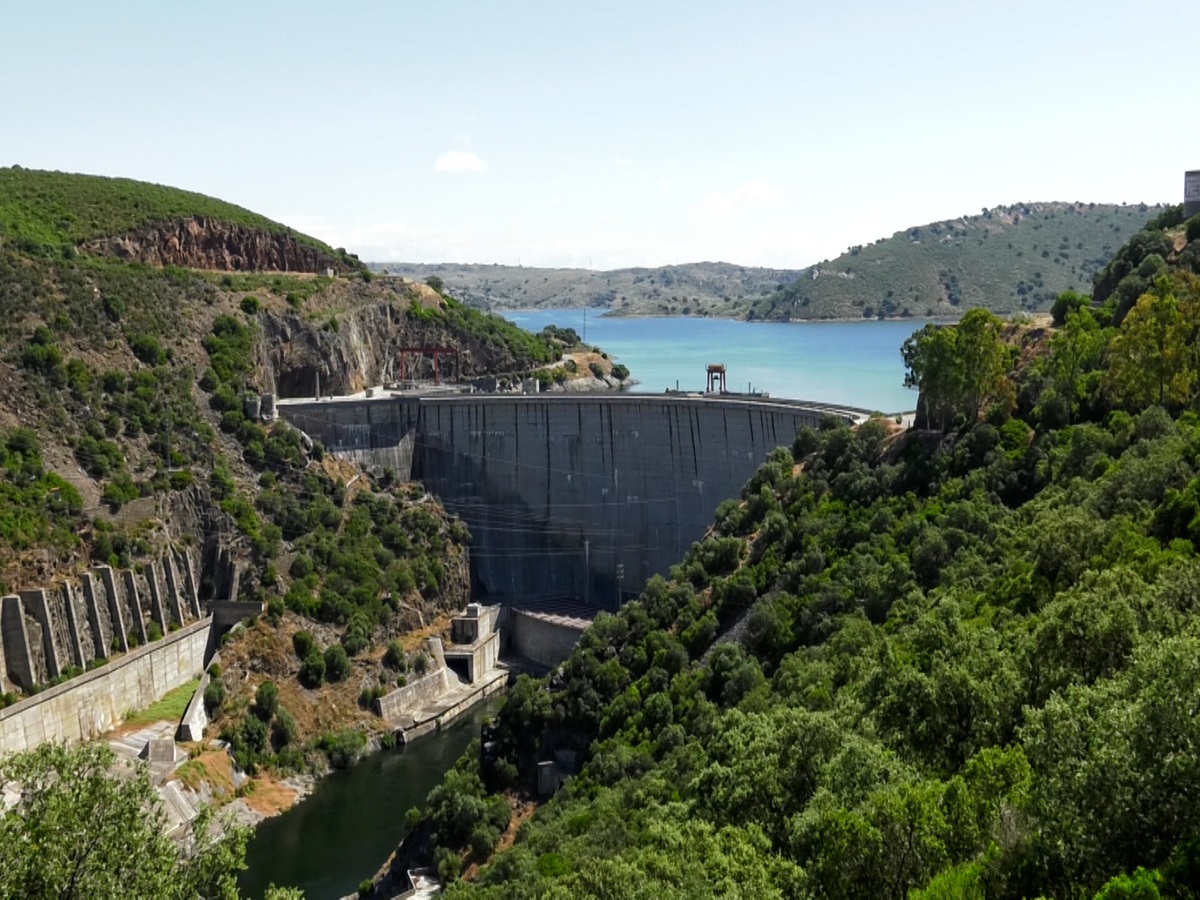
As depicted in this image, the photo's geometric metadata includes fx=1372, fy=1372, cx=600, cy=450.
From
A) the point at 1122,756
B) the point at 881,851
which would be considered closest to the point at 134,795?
the point at 881,851

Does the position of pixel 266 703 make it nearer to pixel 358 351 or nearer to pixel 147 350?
pixel 147 350

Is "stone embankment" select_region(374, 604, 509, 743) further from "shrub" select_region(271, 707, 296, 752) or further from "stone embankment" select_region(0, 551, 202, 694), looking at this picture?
"stone embankment" select_region(0, 551, 202, 694)

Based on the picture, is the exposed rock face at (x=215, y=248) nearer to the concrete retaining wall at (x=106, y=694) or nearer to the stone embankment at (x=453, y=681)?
the stone embankment at (x=453, y=681)

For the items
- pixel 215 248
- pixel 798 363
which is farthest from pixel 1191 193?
pixel 798 363

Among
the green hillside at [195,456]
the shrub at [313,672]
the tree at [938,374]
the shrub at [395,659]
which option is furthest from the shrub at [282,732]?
the tree at [938,374]

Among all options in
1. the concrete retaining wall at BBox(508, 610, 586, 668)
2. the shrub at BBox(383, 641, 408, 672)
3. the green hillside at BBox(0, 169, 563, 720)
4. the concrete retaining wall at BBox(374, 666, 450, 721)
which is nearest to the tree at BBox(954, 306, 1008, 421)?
the concrete retaining wall at BBox(508, 610, 586, 668)

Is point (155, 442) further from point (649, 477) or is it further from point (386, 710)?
point (649, 477)
